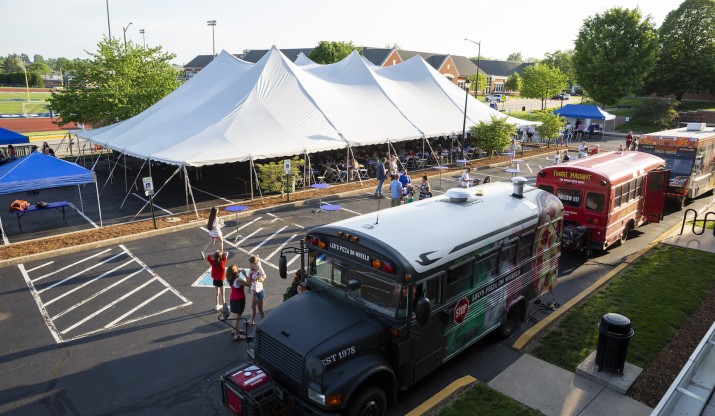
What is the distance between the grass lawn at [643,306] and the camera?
8617 mm

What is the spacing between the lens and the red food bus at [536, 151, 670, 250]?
13055 mm

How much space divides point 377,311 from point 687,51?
7040 cm

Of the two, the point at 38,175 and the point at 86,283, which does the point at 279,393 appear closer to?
the point at 86,283

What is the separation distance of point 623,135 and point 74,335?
51.3m

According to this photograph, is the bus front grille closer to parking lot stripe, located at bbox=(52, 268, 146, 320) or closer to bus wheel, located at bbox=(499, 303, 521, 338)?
bus wheel, located at bbox=(499, 303, 521, 338)

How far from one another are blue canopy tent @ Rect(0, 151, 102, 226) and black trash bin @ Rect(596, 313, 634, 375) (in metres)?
15.5

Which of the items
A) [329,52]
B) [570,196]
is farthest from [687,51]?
[570,196]

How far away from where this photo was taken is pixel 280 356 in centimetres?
618

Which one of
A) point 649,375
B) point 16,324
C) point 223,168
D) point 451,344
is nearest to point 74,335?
point 16,324

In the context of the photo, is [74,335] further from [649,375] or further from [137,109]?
[137,109]

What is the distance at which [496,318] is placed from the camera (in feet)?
28.4

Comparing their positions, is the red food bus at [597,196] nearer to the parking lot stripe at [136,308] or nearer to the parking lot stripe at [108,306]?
the parking lot stripe at [136,308]

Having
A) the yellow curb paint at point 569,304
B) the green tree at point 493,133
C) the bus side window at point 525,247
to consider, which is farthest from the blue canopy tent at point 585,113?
the bus side window at point 525,247

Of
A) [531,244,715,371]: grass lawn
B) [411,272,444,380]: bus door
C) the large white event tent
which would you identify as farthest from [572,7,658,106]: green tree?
[411,272,444,380]: bus door
